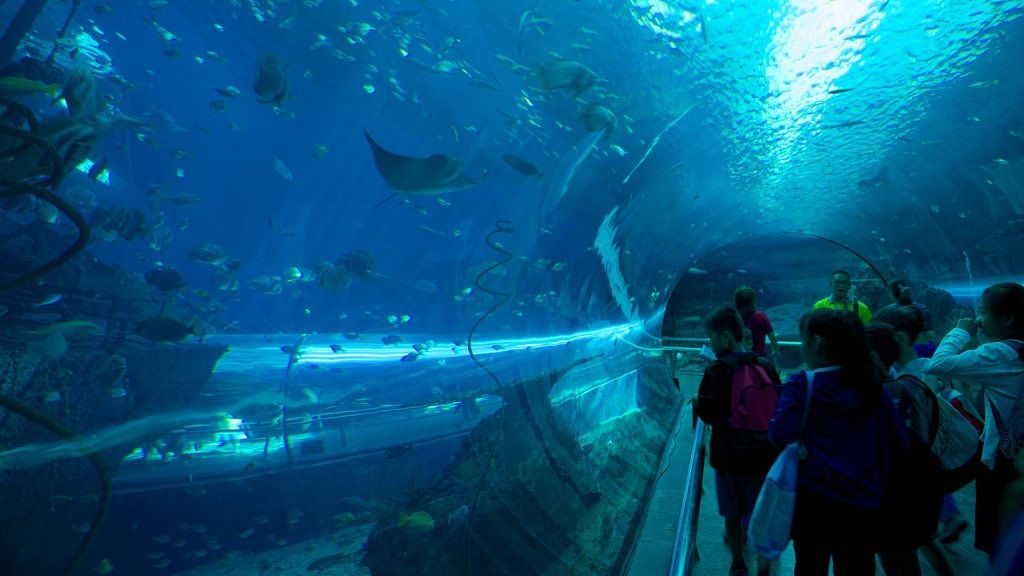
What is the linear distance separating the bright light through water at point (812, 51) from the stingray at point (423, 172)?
12.2 feet

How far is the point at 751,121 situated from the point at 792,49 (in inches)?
62.5

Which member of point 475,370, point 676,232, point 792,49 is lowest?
point 475,370

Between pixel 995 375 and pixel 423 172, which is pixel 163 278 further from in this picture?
pixel 995 375

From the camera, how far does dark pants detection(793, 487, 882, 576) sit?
1.70 m

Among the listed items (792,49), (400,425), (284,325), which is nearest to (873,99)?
(792,49)

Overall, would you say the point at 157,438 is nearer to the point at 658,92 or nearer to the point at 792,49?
the point at 658,92

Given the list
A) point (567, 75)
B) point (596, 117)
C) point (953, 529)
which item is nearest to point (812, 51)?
point (596, 117)

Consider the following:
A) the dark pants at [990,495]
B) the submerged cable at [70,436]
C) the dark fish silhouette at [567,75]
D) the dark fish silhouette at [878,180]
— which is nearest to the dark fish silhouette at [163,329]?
the submerged cable at [70,436]

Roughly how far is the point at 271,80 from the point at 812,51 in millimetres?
5332

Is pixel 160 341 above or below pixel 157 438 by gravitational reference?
above

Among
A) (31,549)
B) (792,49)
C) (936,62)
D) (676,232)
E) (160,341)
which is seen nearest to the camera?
(31,549)

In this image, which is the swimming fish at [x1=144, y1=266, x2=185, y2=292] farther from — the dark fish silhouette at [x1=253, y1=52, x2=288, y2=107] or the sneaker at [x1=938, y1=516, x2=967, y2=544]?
the sneaker at [x1=938, y1=516, x2=967, y2=544]

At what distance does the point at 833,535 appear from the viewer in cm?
173

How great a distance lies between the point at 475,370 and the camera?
10.1 meters
